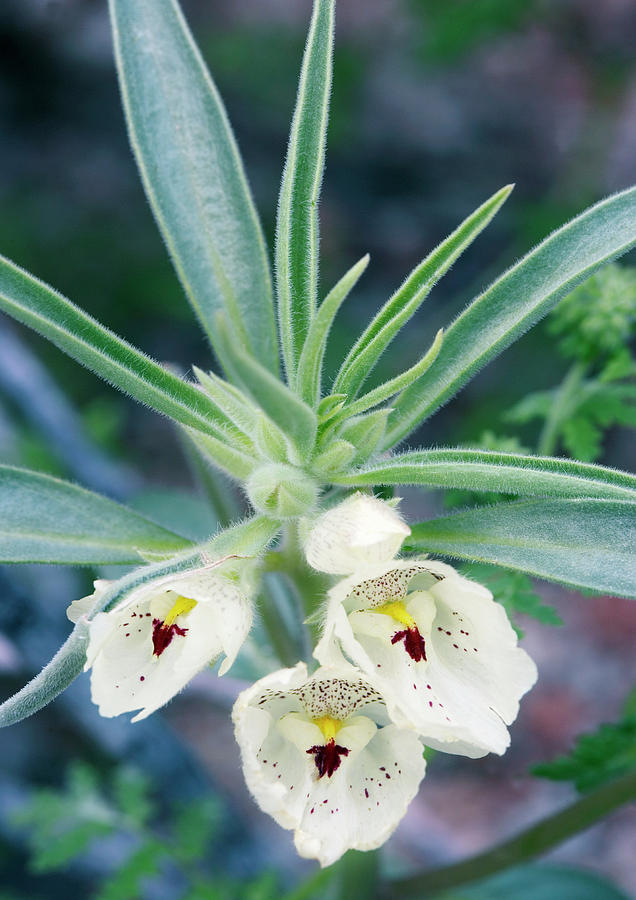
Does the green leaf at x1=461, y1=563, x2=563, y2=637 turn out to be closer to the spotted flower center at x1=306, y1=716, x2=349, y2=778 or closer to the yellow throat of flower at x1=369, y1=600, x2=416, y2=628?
the yellow throat of flower at x1=369, y1=600, x2=416, y2=628

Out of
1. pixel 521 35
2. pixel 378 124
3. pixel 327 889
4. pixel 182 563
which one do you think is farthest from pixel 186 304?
pixel 182 563

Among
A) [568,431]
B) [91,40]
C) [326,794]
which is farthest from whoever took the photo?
[91,40]

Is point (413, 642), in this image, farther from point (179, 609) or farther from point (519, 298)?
point (519, 298)

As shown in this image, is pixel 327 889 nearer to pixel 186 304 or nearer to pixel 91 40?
pixel 186 304

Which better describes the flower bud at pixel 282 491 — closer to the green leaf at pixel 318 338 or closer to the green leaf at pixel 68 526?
the green leaf at pixel 318 338

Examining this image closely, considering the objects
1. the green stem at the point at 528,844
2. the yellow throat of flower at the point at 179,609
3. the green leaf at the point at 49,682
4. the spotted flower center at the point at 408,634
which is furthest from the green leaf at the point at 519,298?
the green stem at the point at 528,844

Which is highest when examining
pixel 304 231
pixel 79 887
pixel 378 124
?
pixel 378 124

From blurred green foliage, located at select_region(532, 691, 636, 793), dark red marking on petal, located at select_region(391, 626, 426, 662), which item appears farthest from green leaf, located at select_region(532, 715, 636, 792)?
dark red marking on petal, located at select_region(391, 626, 426, 662)
